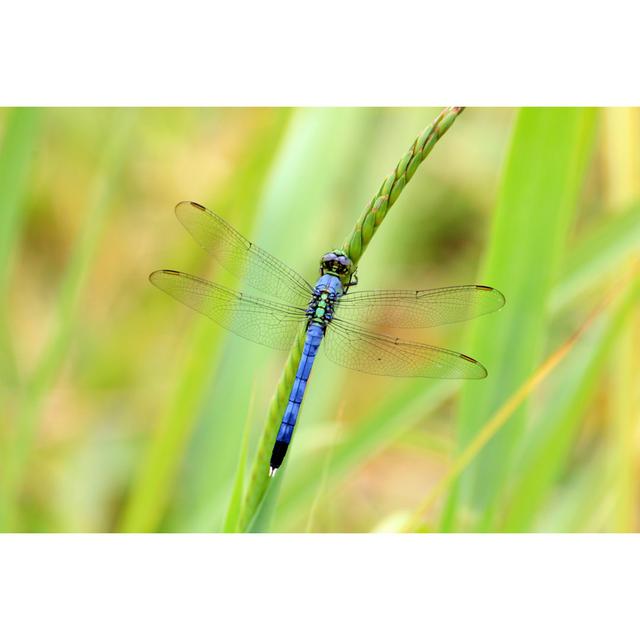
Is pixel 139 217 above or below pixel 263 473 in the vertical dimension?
above

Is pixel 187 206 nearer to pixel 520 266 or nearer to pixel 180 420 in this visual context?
pixel 180 420

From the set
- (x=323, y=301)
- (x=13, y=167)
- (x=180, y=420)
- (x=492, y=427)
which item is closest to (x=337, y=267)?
(x=323, y=301)

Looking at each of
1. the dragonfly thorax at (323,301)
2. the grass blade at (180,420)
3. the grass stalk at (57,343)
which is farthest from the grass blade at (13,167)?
the dragonfly thorax at (323,301)

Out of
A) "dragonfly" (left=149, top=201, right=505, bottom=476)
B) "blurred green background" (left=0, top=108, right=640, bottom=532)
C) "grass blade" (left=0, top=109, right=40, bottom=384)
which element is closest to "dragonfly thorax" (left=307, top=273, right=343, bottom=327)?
"dragonfly" (left=149, top=201, right=505, bottom=476)

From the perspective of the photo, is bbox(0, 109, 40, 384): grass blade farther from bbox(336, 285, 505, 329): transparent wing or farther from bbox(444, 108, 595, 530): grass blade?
bbox(444, 108, 595, 530): grass blade

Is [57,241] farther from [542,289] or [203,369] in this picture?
[542,289]
